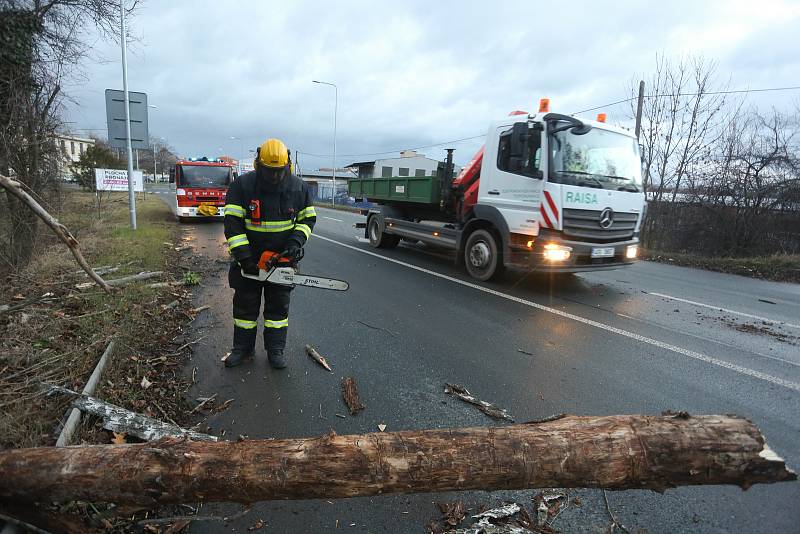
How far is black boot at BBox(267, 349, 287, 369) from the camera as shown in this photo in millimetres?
3746

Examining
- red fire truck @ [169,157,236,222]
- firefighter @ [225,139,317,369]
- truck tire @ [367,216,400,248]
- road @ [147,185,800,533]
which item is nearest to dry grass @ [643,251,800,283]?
road @ [147,185,800,533]

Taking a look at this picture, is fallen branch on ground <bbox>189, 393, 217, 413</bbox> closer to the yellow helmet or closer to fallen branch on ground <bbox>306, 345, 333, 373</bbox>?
fallen branch on ground <bbox>306, 345, 333, 373</bbox>

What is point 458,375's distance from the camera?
3.70m

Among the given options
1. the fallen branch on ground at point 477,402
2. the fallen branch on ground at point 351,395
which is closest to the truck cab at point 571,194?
the fallen branch on ground at point 477,402

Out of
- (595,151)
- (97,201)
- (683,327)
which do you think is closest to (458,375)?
(683,327)

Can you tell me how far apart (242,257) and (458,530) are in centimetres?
255

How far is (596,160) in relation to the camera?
641 cm

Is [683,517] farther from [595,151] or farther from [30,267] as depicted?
[30,267]

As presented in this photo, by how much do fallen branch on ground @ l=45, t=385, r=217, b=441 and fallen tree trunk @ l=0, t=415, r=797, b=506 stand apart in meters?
0.74

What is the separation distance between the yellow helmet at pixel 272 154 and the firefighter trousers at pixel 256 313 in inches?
41.3

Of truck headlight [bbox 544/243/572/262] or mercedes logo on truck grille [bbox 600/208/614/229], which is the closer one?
truck headlight [bbox 544/243/572/262]

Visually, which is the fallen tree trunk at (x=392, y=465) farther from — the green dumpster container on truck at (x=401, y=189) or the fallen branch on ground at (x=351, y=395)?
the green dumpster container on truck at (x=401, y=189)

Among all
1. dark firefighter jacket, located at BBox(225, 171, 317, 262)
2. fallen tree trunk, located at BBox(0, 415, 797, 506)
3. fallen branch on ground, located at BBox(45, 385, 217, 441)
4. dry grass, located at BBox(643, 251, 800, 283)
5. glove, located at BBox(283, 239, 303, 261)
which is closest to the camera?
fallen tree trunk, located at BBox(0, 415, 797, 506)

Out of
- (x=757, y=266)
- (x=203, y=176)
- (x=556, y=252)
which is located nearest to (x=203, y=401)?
(x=556, y=252)
